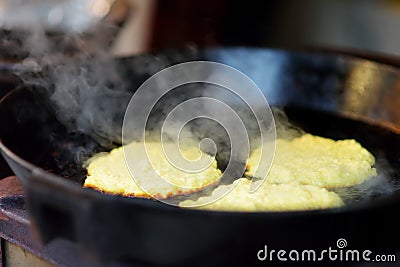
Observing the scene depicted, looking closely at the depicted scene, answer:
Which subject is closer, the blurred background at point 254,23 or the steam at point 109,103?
the steam at point 109,103

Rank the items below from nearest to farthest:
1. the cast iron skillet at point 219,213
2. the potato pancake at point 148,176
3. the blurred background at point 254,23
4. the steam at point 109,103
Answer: the cast iron skillet at point 219,213 < the potato pancake at point 148,176 < the steam at point 109,103 < the blurred background at point 254,23

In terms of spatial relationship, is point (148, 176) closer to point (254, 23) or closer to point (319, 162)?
point (319, 162)

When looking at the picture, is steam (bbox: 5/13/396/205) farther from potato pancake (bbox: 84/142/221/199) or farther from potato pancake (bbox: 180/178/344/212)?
potato pancake (bbox: 180/178/344/212)

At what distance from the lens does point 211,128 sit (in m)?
1.91

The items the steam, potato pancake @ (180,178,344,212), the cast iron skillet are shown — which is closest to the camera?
the cast iron skillet

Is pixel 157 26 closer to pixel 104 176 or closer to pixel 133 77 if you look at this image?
pixel 133 77

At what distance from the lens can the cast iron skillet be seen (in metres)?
1.06

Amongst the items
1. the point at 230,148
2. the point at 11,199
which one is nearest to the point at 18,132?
the point at 11,199

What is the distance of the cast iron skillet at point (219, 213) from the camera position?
1.06 m

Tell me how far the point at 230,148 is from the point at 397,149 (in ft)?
1.76

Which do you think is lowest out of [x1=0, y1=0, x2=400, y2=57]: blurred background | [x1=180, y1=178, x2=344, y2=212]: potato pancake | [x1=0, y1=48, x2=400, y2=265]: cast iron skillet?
[x1=180, y1=178, x2=344, y2=212]: potato pancake

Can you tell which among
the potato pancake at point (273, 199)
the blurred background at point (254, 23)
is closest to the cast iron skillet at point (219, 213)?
the potato pancake at point (273, 199)

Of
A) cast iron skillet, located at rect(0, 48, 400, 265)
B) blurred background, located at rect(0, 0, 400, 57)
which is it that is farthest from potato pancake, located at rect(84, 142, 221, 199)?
blurred background, located at rect(0, 0, 400, 57)

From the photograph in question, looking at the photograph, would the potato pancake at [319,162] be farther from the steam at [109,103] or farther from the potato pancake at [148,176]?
the potato pancake at [148,176]
